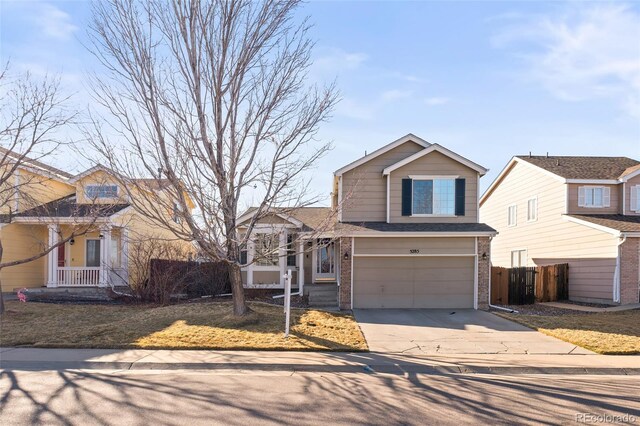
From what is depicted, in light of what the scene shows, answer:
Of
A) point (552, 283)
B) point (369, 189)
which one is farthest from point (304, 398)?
point (552, 283)

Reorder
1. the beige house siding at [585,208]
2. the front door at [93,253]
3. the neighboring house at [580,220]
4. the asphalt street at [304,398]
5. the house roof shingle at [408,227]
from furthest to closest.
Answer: the front door at [93,253], the beige house siding at [585,208], the neighboring house at [580,220], the house roof shingle at [408,227], the asphalt street at [304,398]

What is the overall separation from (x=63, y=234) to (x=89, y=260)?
1684 millimetres

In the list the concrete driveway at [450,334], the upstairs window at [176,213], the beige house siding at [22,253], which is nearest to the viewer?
the concrete driveway at [450,334]

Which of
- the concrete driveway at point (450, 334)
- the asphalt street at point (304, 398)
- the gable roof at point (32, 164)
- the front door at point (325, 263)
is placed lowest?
the concrete driveway at point (450, 334)

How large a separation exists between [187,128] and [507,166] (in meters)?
22.2

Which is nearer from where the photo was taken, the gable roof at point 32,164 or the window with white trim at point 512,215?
the gable roof at point 32,164

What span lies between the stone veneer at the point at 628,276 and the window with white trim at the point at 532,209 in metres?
6.61

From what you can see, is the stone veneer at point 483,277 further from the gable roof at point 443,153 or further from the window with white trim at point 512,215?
the window with white trim at point 512,215

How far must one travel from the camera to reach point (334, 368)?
9016 millimetres

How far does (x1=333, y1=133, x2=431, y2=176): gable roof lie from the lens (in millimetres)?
18453

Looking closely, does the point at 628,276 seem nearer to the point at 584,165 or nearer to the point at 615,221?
the point at 615,221

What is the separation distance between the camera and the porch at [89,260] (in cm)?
2052

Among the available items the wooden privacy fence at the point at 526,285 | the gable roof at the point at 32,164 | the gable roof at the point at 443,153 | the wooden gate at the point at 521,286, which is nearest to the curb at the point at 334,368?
the gable roof at the point at 32,164

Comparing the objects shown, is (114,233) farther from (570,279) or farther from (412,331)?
(570,279)
